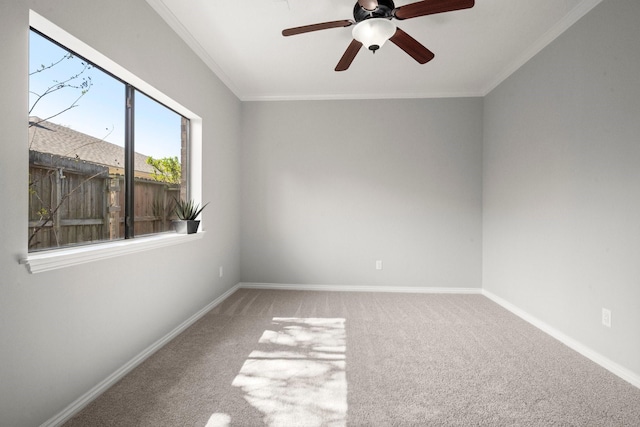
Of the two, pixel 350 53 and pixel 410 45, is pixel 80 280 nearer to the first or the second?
pixel 350 53

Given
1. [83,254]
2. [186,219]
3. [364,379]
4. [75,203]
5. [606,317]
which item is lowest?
[364,379]

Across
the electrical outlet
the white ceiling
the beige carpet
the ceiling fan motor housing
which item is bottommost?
the beige carpet

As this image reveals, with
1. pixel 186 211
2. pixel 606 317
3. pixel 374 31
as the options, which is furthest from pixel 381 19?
pixel 606 317

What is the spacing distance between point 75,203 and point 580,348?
353 centimetres

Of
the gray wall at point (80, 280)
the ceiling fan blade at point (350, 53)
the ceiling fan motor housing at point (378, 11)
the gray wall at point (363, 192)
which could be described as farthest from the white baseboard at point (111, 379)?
the ceiling fan motor housing at point (378, 11)

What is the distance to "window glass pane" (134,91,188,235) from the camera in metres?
2.43

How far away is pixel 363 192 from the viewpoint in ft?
13.6

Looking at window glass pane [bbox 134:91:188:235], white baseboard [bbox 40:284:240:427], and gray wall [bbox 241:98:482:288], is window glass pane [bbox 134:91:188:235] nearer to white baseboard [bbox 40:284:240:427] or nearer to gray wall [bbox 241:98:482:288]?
white baseboard [bbox 40:284:240:427]

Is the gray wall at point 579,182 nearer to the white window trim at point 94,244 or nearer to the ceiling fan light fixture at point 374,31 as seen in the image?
the ceiling fan light fixture at point 374,31

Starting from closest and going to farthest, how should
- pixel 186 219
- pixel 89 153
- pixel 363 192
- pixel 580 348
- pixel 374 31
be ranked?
pixel 89 153 < pixel 374 31 < pixel 580 348 < pixel 186 219 < pixel 363 192

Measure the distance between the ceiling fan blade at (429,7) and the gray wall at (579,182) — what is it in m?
1.14

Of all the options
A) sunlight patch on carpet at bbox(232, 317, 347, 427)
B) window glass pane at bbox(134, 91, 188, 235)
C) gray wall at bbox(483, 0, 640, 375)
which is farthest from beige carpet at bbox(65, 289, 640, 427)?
window glass pane at bbox(134, 91, 188, 235)

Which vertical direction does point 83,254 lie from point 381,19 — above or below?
below

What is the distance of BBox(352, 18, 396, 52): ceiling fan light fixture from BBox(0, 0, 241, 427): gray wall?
1462 millimetres
